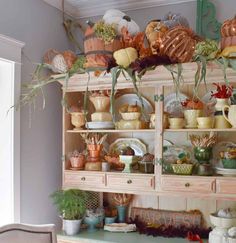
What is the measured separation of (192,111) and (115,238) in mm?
1066

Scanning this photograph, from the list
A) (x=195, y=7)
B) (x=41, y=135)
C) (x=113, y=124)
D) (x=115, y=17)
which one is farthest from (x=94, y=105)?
(x=195, y=7)

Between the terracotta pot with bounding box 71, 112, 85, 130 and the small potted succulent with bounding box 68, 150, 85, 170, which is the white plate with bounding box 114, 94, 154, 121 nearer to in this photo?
the terracotta pot with bounding box 71, 112, 85, 130

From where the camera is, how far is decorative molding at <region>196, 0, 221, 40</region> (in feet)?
8.39

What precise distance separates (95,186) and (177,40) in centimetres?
121

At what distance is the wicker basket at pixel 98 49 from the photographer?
2.39 m

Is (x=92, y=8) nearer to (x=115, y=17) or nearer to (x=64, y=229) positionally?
(x=115, y=17)

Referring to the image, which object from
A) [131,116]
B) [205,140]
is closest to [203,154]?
[205,140]

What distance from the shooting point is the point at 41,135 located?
264 centimetres

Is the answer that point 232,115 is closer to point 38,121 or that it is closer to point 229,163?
point 229,163

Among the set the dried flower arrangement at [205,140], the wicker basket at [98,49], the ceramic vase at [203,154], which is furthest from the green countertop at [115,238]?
the wicker basket at [98,49]

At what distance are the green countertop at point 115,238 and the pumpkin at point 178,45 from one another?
126 cm

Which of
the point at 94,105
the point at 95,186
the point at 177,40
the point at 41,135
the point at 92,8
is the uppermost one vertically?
the point at 92,8

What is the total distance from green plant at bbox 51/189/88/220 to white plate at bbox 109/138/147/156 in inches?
18.3

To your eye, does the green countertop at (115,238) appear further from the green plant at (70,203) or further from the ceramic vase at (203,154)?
the ceramic vase at (203,154)
